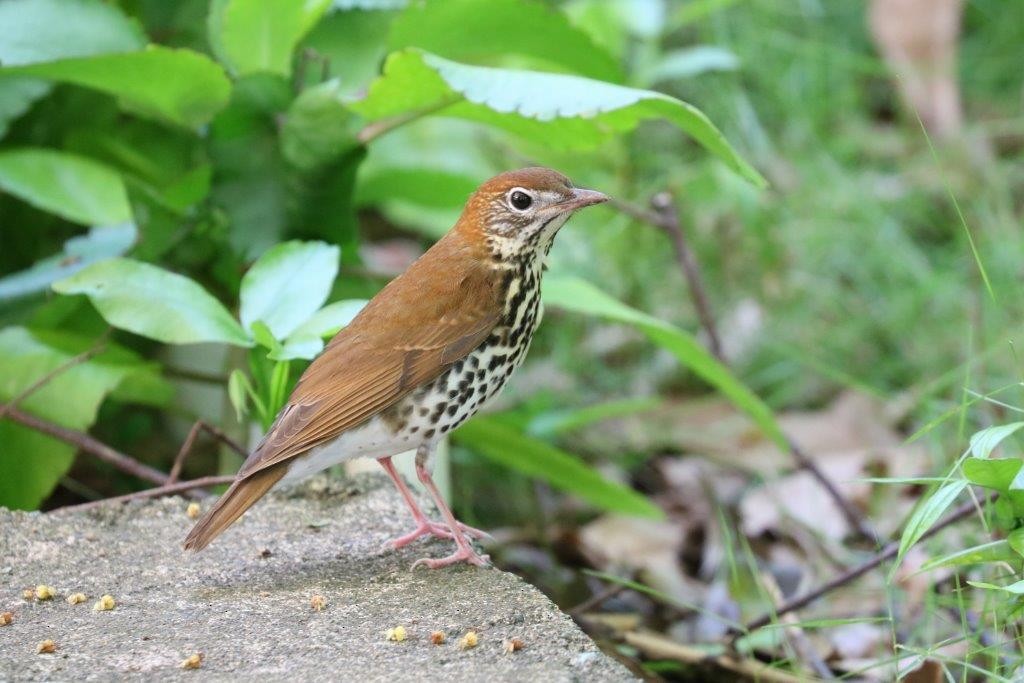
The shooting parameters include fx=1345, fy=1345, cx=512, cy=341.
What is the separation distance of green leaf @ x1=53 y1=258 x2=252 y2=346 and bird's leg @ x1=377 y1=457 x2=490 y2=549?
0.50m

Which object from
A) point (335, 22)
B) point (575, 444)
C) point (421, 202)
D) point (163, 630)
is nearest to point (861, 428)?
point (575, 444)

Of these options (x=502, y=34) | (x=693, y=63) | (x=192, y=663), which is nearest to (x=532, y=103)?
(x=502, y=34)

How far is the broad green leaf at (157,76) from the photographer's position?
12.9ft

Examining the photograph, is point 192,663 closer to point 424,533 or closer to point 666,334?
point 424,533

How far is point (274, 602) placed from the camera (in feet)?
9.39

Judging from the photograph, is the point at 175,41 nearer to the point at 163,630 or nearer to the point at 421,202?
the point at 421,202

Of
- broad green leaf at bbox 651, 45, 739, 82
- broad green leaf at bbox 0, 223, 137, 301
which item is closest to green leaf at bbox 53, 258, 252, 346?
broad green leaf at bbox 0, 223, 137, 301

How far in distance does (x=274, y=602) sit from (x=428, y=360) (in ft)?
2.19

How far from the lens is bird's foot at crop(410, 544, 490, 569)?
3082mm

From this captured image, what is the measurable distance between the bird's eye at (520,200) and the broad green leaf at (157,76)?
1.13 meters

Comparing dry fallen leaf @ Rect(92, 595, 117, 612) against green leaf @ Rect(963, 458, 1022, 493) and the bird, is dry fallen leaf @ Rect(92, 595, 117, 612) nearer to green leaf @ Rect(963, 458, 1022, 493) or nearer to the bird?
the bird

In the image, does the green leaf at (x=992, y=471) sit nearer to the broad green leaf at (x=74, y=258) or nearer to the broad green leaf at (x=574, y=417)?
the broad green leaf at (x=574, y=417)

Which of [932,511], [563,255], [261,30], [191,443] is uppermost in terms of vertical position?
[261,30]

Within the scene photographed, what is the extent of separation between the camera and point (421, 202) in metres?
4.94
